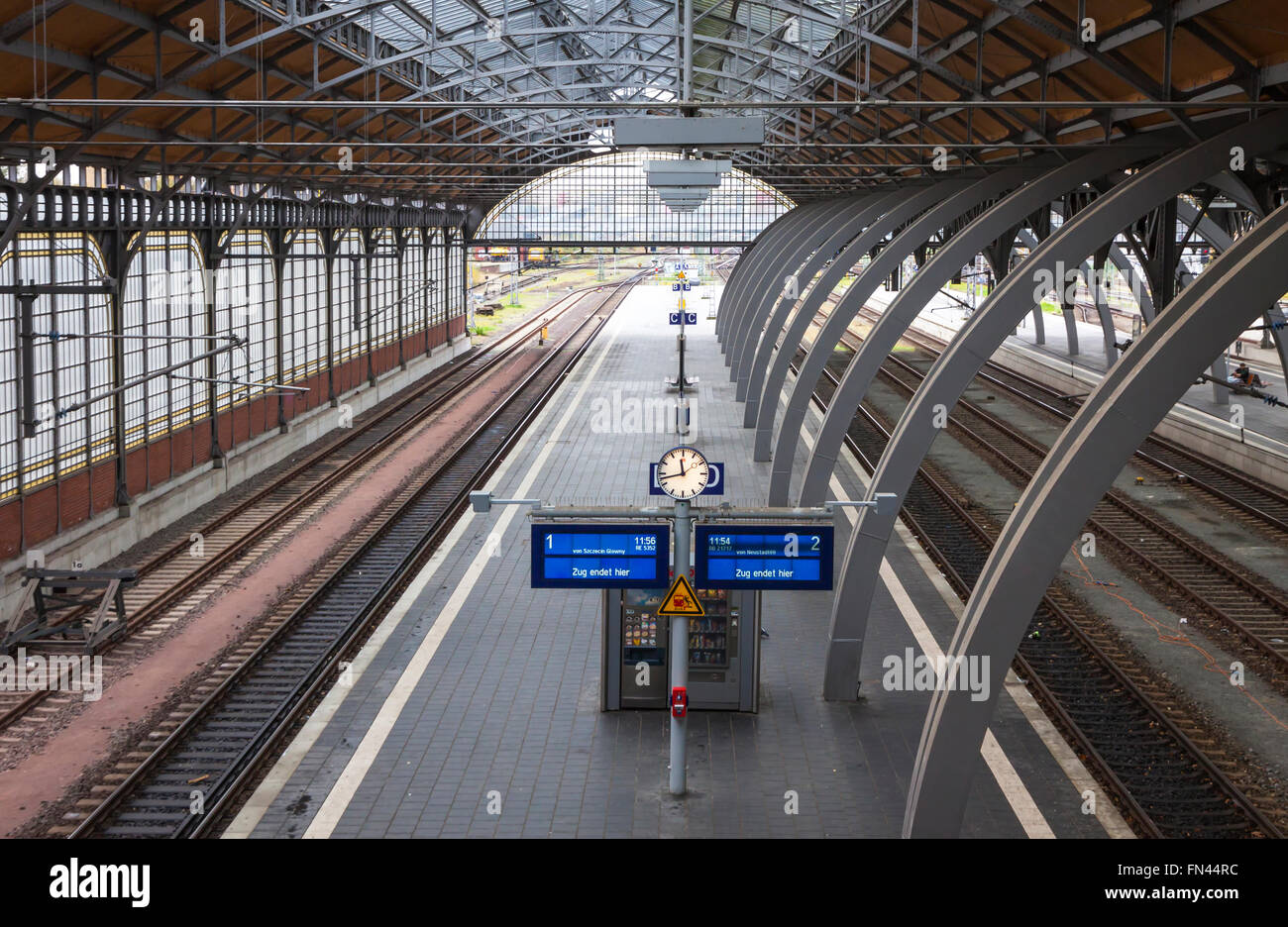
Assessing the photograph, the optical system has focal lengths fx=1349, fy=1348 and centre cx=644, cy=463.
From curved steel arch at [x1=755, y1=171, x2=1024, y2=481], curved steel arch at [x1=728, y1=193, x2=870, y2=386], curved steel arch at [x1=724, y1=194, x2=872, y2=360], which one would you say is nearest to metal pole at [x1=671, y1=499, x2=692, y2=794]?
curved steel arch at [x1=755, y1=171, x2=1024, y2=481]

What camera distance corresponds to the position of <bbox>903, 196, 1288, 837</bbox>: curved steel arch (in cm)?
874

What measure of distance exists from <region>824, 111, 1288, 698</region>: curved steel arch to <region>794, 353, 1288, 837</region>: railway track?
2309 mm

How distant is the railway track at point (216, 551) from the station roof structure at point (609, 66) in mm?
6197

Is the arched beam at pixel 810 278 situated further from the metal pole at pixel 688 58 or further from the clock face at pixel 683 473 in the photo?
the clock face at pixel 683 473

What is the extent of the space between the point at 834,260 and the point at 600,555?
14.4m

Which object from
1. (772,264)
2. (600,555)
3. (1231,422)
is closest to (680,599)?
(600,555)

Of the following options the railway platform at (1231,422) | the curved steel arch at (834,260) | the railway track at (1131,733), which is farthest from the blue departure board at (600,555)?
the railway platform at (1231,422)

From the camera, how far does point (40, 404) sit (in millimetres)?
19844

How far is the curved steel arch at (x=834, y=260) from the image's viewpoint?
23.2 m

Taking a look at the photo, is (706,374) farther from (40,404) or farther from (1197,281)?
(1197,281)

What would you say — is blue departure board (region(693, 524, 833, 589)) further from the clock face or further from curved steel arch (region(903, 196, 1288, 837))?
curved steel arch (region(903, 196, 1288, 837))
